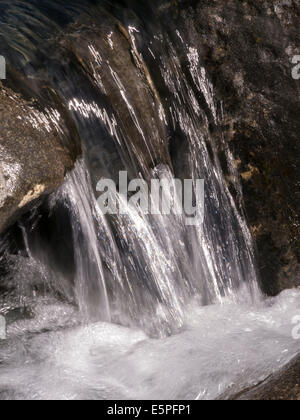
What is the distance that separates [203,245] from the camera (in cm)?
415

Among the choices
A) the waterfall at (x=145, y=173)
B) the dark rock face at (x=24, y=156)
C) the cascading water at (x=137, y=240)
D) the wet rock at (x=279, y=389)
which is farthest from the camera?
the waterfall at (x=145, y=173)

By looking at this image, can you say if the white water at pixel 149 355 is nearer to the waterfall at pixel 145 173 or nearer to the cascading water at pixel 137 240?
the cascading water at pixel 137 240

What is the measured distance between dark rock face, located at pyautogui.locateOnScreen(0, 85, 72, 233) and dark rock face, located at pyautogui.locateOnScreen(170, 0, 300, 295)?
1.33 metres

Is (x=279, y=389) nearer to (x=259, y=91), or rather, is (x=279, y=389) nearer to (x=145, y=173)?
(x=145, y=173)

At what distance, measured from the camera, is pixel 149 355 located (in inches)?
139

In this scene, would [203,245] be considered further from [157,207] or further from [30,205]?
[30,205]

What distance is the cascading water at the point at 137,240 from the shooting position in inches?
139

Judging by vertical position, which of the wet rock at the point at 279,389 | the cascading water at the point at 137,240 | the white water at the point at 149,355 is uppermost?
the cascading water at the point at 137,240

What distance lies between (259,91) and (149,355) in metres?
1.90

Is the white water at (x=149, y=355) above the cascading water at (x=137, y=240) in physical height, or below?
below

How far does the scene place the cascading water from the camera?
3.53m

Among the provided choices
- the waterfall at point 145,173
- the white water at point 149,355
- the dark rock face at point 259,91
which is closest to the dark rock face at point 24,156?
the waterfall at point 145,173

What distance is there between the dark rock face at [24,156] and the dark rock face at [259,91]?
1325 millimetres

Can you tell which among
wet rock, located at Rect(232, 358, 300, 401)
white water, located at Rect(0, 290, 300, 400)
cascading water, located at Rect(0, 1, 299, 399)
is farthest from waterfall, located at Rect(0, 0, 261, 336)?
wet rock, located at Rect(232, 358, 300, 401)
